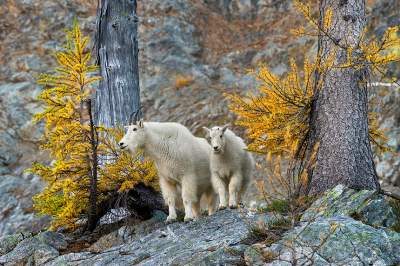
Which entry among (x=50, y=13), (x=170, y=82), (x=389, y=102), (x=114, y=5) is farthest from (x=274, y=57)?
(x=114, y=5)

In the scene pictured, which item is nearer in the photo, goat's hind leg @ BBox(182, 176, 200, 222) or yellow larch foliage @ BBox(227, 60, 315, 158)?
yellow larch foliage @ BBox(227, 60, 315, 158)

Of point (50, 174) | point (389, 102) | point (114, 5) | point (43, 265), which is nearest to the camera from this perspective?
point (43, 265)

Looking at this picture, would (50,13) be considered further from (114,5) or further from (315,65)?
(315,65)

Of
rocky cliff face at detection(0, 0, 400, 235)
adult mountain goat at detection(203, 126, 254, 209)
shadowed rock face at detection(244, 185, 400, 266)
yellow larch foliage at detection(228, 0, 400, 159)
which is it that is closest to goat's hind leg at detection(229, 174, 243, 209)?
adult mountain goat at detection(203, 126, 254, 209)

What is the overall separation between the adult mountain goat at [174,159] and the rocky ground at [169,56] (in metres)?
9.36

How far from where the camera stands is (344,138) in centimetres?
805

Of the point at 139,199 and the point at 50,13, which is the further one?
the point at 50,13

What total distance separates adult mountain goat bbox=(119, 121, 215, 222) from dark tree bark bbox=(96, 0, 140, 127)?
1.57 m

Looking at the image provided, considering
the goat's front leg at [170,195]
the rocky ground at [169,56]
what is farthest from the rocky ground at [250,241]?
the rocky ground at [169,56]

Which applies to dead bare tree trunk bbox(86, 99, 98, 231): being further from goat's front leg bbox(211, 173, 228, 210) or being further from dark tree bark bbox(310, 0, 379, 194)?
dark tree bark bbox(310, 0, 379, 194)

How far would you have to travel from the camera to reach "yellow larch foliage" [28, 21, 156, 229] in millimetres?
8281

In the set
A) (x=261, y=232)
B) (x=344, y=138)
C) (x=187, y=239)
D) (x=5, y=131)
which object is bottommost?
(x=5, y=131)

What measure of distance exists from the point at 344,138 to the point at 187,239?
8.51 ft

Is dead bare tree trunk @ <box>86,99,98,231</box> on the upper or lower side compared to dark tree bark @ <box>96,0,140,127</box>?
lower
